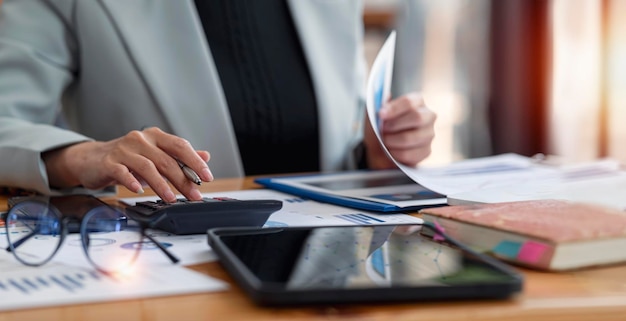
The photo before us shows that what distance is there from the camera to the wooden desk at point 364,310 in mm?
374

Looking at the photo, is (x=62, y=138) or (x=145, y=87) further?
(x=145, y=87)

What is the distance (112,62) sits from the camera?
118cm

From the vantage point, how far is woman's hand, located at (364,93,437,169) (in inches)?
41.7

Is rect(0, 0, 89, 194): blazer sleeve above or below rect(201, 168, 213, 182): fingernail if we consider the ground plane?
above

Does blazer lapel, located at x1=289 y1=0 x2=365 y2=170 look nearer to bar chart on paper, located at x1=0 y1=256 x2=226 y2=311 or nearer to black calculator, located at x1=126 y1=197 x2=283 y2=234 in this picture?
black calculator, located at x1=126 y1=197 x2=283 y2=234

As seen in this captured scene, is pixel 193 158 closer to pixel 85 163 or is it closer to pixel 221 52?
pixel 85 163

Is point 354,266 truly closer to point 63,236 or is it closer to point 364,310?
point 364,310

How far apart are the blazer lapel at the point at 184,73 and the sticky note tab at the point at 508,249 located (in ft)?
2.53

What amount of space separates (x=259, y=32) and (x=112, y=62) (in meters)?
0.29

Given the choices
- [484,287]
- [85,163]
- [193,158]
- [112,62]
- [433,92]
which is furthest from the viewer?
[433,92]

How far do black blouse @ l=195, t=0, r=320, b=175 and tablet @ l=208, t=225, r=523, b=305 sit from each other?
0.79 metres

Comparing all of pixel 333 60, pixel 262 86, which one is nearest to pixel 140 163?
pixel 262 86

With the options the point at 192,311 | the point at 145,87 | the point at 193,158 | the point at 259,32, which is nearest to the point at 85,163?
the point at 193,158

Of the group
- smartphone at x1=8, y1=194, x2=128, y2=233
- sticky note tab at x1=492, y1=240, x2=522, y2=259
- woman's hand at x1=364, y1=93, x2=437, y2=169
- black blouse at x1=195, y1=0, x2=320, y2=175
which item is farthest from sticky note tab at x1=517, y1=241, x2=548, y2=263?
black blouse at x1=195, y1=0, x2=320, y2=175
